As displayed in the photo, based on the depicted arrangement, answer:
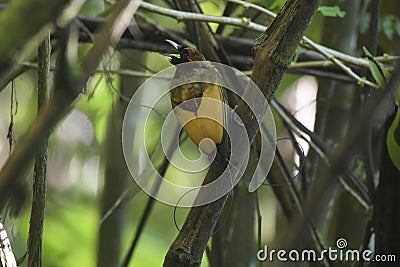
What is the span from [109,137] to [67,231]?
0.44 meters

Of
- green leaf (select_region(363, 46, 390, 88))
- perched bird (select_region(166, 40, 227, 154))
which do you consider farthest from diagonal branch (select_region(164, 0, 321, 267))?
green leaf (select_region(363, 46, 390, 88))

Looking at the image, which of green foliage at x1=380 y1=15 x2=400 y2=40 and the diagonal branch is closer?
the diagonal branch

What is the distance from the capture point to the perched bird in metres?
0.61

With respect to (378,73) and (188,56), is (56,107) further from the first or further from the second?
(378,73)

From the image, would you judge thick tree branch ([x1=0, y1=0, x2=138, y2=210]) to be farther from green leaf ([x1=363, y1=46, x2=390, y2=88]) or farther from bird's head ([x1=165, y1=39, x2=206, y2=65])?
green leaf ([x1=363, y1=46, x2=390, y2=88])

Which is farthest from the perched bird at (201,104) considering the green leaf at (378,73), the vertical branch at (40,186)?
the green leaf at (378,73)

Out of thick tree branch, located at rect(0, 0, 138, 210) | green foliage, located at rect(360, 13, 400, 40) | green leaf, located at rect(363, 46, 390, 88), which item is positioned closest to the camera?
thick tree branch, located at rect(0, 0, 138, 210)

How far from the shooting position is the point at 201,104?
0.62 meters

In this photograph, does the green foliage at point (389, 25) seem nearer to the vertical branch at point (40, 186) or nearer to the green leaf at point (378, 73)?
the green leaf at point (378, 73)

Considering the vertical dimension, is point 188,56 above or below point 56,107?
above

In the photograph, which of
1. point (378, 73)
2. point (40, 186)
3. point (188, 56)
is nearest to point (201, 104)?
point (188, 56)

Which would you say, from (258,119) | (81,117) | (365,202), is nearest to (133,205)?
(81,117)

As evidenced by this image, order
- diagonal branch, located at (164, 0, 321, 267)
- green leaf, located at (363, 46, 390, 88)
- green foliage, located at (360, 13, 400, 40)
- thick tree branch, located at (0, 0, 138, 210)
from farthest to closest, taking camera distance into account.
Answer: green foliage, located at (360, 13, 400, 40) → green leaf, located at (363, 46, 390, 88) → diagonal branch, located at (164, 0, 321, 267) → thick tree branch, located at (0, 0, 138, 210)

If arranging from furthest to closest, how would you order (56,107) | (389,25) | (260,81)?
(389,25), (260,81), (56,107)
